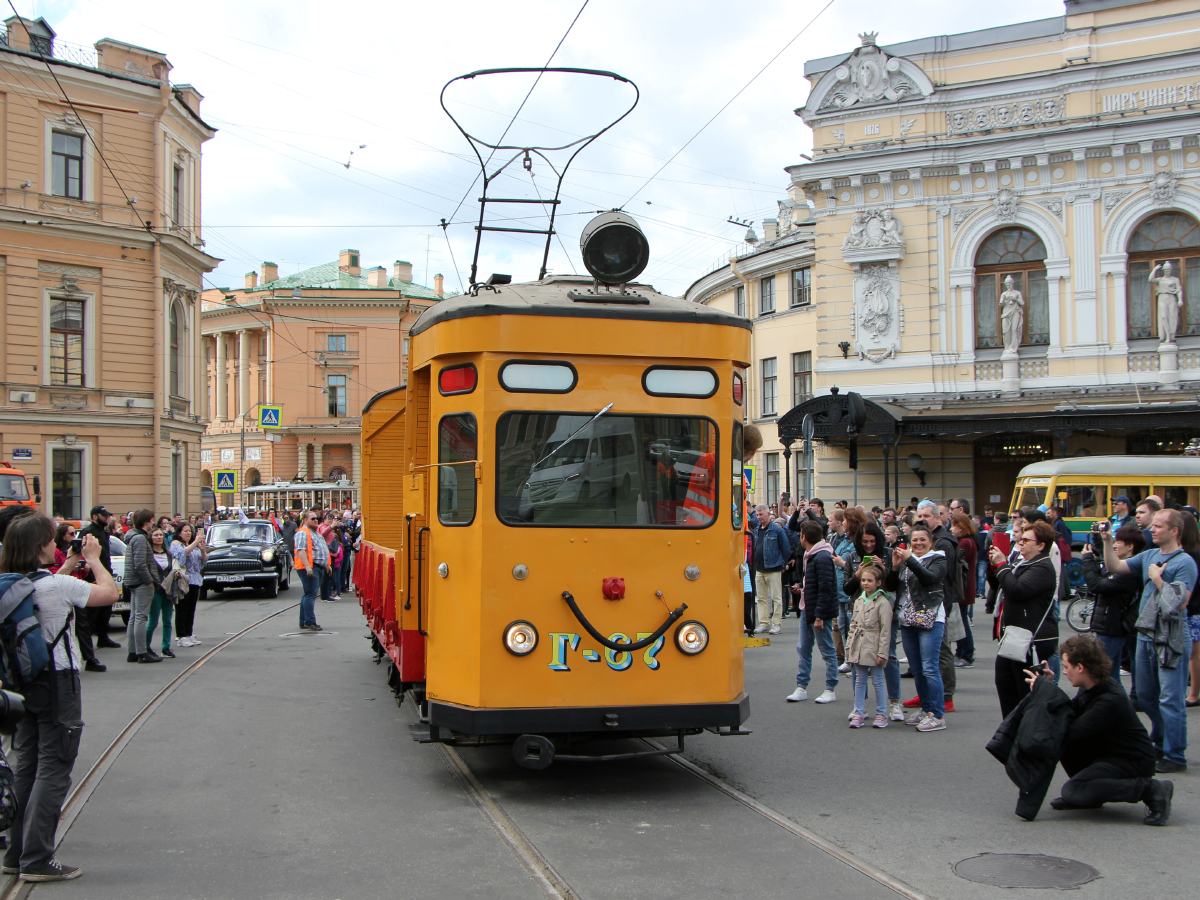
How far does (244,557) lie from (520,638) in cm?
1743

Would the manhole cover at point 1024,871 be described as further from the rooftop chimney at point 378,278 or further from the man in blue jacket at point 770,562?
the rooftop chimney at point 378,278

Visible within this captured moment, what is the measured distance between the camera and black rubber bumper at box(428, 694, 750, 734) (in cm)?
664

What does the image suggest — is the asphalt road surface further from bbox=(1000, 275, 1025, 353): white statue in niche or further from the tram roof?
bbox=(1000, 275, 1025, 353): white statue in niche

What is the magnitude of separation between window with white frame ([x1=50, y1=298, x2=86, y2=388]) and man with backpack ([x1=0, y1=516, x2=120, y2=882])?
3022cm

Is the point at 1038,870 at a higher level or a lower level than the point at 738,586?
lower

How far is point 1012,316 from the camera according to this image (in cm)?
2659

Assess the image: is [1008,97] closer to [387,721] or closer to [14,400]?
[387,721]

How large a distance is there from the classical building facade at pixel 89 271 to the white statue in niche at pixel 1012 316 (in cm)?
2460

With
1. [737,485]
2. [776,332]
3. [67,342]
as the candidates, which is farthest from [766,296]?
[737,485]

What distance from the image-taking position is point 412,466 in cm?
805

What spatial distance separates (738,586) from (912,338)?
2197 cm

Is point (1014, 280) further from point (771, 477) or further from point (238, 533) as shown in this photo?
point (238, 533)

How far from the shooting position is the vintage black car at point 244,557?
2252 centimetres

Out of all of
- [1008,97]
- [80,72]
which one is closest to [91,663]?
[1008,97]
